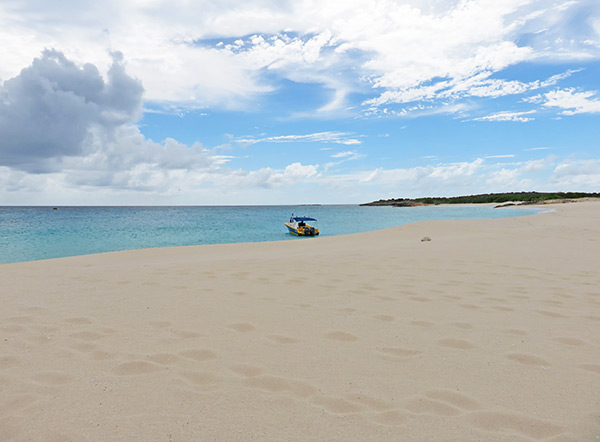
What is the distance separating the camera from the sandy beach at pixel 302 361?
2676 millimetres

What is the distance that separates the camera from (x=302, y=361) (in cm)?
376

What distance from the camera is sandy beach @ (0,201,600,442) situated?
2.68m

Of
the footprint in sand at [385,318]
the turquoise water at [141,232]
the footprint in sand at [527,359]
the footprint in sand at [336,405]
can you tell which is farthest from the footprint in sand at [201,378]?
the turquoise water at [141,232]

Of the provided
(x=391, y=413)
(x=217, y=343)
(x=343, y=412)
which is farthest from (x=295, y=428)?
(x=217, y=343)

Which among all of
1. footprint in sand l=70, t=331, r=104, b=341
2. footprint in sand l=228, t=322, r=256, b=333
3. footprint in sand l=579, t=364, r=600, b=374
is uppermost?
footprint in sand l=70, t=331, r=104, b=341

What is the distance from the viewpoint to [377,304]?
5840mm

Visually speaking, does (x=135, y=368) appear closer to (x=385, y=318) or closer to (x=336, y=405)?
(x=336, y=405)

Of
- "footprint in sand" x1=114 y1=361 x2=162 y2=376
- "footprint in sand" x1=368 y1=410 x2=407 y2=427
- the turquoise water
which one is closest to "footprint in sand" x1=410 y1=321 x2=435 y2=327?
"footprint in sand" x1=368 y1=410 x2=407 y2=427

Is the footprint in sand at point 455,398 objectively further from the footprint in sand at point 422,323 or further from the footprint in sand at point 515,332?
the footprint in sand at point 515,332

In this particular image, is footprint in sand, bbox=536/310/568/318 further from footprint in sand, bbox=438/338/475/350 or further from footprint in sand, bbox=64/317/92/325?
footprint in sand, bbox=64/317/92/325

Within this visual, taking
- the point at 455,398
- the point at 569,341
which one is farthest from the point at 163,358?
the point at 569,341

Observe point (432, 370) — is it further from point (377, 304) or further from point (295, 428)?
point (377, 304)

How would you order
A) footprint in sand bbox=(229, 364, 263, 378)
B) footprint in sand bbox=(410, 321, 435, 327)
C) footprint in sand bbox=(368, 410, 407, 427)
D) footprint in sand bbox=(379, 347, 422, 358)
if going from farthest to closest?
1. footprint in sand bbox=(410, 321, 435, 327)
2. footprint in sand bbox=(379, 347, 422, 358)
3. footprint in sand bbox=(229, 364, 263, 378)
4. footprint in sand bbox=(368, 410, 407, 427)

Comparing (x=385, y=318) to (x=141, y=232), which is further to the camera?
(x=141, y=232)
